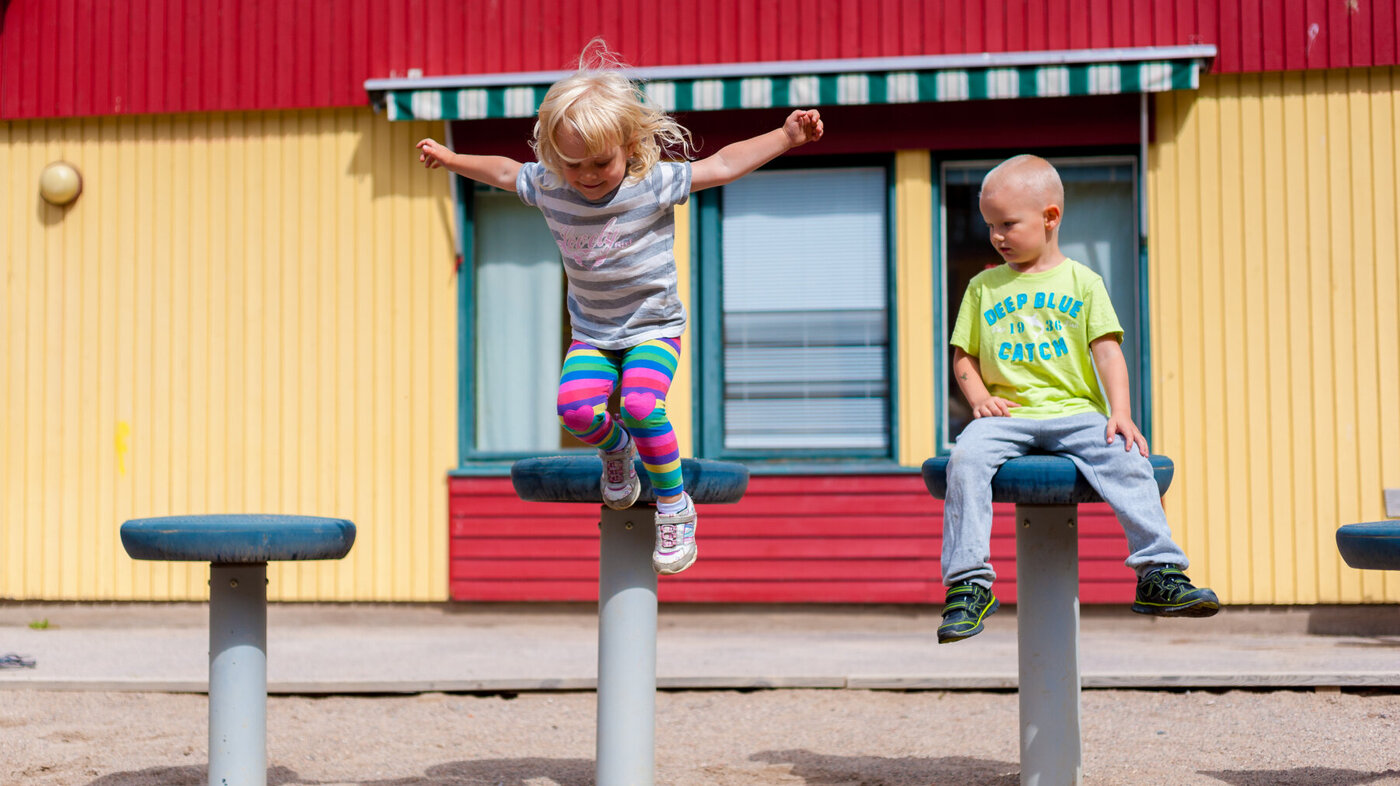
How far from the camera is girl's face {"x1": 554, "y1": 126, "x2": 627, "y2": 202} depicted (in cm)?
332

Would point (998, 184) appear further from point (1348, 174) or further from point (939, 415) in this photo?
point (1348, 174)

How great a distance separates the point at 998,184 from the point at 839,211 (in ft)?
15.5

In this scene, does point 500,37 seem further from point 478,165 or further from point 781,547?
point 478,165

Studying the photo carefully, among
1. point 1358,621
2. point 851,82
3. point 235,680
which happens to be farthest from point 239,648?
point 1358,621

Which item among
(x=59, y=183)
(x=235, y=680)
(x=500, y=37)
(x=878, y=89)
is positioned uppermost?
(x=500, y=37)

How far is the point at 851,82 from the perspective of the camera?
7742 millimetres

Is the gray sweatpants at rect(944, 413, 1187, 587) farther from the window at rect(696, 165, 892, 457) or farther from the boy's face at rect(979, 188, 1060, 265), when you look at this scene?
the window at rect(696, 165, 892, 457)

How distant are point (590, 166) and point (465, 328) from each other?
17.0ft

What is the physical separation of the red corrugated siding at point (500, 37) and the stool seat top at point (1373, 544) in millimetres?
5115

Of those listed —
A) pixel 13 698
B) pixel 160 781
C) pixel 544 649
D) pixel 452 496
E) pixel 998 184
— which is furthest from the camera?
pixel 452 496

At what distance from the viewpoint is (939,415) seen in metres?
8.06

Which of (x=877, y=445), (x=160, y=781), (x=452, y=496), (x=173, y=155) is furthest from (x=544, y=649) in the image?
(x=173, y=155)

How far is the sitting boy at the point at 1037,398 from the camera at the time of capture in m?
3.31

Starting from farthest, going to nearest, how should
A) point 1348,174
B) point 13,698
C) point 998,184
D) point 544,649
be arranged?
point 1348,174
point 544,649
point 13,698
point 998,184
